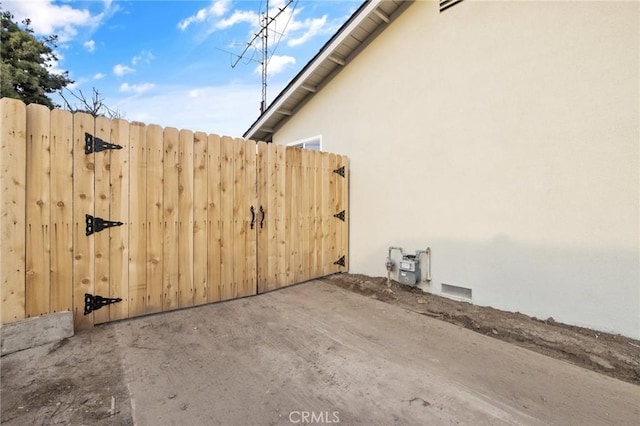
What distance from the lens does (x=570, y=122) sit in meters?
2.94

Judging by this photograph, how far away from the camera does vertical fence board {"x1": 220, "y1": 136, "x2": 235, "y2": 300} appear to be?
3.58m

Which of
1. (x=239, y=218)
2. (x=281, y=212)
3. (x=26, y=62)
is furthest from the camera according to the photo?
(x=26, y=62)

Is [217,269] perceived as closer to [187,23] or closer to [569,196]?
[569,196]

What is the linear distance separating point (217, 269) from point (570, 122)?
4266mm

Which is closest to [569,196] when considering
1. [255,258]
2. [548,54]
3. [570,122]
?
[570,122]

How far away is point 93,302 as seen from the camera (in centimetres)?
271

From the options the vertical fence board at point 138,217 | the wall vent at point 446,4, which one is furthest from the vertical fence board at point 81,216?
the wall vent at point 446,4

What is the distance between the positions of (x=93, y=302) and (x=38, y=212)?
0.94 metres

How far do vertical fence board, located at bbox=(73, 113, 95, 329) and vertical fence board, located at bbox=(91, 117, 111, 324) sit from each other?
0.12ft

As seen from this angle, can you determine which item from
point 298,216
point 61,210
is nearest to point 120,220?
point 61,210

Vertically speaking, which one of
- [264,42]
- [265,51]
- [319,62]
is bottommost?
[319,62]

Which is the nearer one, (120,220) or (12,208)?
(12,208)

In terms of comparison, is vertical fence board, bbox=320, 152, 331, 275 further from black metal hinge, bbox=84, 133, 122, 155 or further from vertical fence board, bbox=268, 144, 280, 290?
black metal hinge, bbox=84, 133, 122, 155

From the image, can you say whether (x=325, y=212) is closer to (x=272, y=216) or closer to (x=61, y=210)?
(x=272, y=216)
